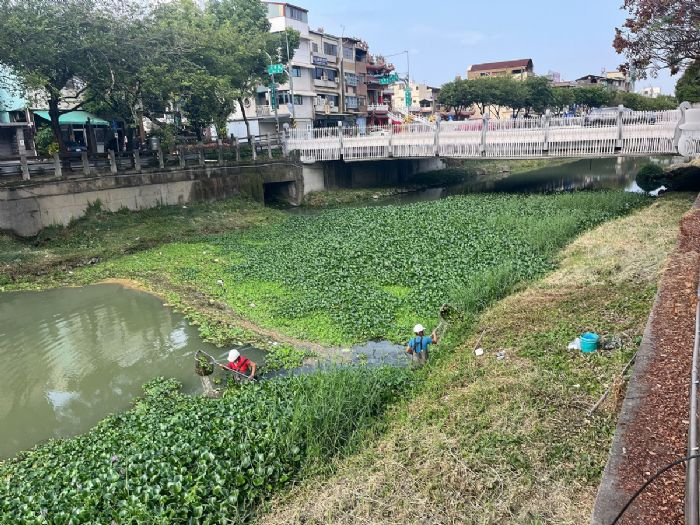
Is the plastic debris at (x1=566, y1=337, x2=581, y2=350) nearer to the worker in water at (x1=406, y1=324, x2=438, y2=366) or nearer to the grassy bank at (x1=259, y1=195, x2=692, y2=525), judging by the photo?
the grassy bank at (x1=259, y1=195, x2=692, y2=525)

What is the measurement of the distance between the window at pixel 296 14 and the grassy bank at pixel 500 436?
45.6 metres

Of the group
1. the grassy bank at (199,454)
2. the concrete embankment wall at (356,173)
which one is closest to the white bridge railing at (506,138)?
the concrete embankment wall at (356,173)

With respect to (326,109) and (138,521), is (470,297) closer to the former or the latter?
(138,521)

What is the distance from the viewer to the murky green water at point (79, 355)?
10.8 meters

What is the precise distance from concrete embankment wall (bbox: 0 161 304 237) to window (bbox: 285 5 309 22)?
69.0ft

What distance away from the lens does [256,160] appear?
3475 cm

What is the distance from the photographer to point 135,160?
27.6 meters

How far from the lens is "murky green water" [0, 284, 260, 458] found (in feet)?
35.5

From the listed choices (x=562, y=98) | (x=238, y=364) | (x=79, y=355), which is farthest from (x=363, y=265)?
(x=562, y=98)

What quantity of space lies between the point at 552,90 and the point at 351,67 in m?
28.3

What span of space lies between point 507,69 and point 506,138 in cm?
7126

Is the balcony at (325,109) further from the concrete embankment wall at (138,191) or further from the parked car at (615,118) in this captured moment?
the parked car at (615,118)

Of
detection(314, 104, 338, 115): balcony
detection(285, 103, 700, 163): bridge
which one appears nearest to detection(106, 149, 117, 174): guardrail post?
detection(285, 103, 700, 163): bridge

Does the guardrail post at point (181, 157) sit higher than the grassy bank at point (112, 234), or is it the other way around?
the guardrail post at point (181, 157)
